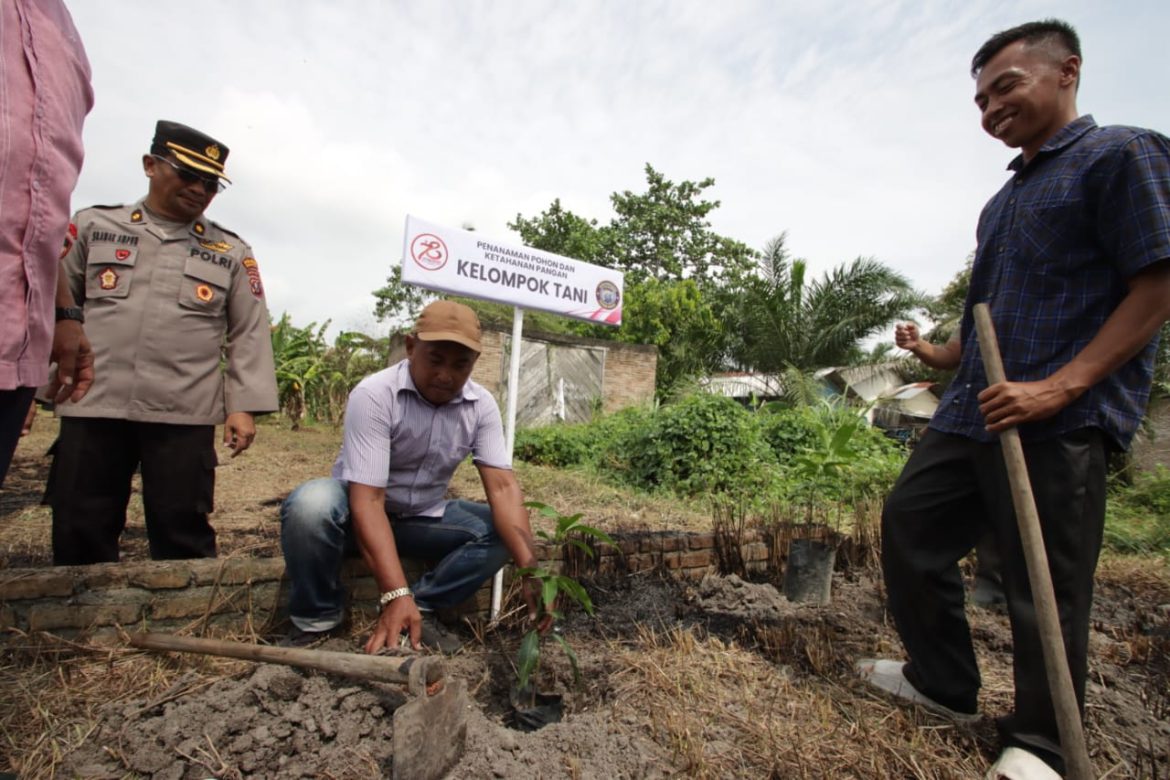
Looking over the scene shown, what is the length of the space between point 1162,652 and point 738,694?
5.95 feet

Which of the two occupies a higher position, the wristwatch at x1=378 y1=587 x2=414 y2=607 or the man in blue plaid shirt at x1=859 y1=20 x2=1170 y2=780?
the man in blue plaid shirt at x1=859 y1=20 x2=1170 y2=780

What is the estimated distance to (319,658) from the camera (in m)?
1.67

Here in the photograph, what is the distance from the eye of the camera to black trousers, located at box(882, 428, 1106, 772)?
1.57 m

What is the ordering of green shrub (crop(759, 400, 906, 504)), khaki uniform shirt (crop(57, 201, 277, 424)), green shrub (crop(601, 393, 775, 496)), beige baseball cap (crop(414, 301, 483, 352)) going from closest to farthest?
1. beige baseball cap (crop(414, 301, 483, 352))
2. khaki uniform shirt (crop(57, 201, 277, 424))
3. green shrub (crop(759, 400, 906, 504))
4. green shrub (crop(601, 393, 775, 496))

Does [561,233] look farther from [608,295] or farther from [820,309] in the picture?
[608,295]

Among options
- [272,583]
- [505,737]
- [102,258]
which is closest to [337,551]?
[272,583]

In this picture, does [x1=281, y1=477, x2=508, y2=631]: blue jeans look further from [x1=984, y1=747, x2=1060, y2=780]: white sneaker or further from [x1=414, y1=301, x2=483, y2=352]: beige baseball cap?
[x1=984, y1=747, x2=1060, y2=780]: white sneaker

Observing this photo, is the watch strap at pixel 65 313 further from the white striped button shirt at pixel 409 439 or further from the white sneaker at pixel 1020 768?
the white sneaker at pixel 1020 768

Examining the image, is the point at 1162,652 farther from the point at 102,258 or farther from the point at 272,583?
the point at 102,258

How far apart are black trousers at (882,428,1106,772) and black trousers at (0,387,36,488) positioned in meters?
2.29

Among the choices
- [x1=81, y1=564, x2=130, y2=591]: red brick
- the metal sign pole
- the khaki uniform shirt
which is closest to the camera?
[x1=81, y1=564, x2=130, y2=591]: red brick

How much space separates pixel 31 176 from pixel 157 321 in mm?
1100

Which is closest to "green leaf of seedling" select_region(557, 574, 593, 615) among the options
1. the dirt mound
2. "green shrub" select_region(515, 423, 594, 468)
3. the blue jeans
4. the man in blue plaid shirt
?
the dirt mound

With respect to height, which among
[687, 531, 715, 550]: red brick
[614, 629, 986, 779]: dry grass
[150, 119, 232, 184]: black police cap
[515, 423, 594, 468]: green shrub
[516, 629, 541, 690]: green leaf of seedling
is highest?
[150, 119, 232, 184]: black police cap
